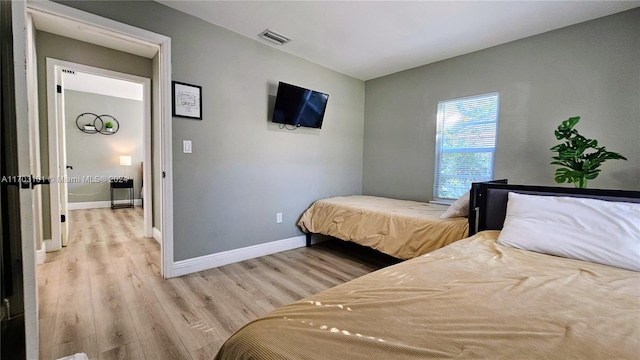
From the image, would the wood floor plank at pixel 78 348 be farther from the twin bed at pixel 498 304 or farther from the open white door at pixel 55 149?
the open white door at pixel 55 149

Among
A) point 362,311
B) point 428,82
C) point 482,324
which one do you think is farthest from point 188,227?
point 428,82

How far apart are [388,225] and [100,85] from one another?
5.83 meters

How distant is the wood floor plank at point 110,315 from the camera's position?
1.55 metres

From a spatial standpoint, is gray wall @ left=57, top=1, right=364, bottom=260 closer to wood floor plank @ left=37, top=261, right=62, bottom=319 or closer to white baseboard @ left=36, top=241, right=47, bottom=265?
wood floor plank @ left=37, top=261, right=62, bottom=319

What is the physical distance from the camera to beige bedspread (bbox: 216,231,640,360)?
2.21 feet

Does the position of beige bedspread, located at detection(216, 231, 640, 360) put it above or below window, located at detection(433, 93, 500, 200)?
below

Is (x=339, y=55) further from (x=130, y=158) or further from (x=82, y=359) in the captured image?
(x=130, y=158)

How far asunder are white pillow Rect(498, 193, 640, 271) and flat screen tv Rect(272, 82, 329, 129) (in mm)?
2303

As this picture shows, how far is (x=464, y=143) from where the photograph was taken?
3.11m

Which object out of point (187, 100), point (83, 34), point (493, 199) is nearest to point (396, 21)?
point (493, 199)

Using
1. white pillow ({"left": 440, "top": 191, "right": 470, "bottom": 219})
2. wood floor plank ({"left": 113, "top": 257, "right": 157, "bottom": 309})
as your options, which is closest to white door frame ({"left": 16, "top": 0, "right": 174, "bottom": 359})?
wood floor plank ({"left": 113, "top": 257, "right": 157, "bottom": 309})

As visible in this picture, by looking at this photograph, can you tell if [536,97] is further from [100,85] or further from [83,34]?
[100,85]

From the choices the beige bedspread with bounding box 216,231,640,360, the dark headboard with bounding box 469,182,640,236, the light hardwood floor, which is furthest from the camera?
the dark headboard with bounding box 469,182,640,236

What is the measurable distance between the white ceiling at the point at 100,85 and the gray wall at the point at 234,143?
111 inches
